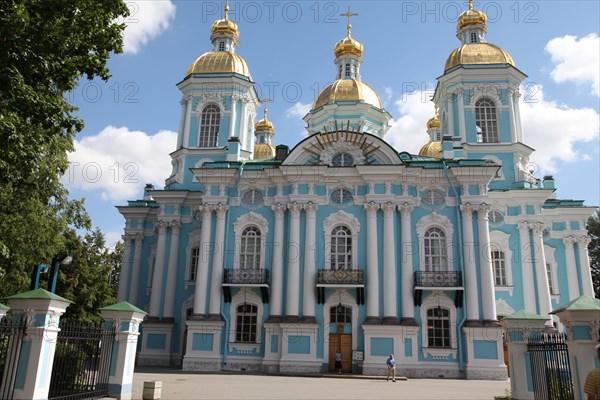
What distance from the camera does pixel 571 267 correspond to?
84.1ft

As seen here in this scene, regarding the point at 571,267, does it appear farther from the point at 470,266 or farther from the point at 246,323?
the point at 246,323

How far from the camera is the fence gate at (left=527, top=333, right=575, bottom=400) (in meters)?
9.12

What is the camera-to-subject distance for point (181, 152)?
1064 inches

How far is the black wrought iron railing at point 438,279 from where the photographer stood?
844 inches

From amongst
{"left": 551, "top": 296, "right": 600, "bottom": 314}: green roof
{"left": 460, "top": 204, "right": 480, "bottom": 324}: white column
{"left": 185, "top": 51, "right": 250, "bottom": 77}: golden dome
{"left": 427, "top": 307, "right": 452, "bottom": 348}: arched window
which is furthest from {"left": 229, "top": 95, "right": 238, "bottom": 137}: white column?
{"left": 551, "top": 296, "right": 600, "bottom": 314}: green roof

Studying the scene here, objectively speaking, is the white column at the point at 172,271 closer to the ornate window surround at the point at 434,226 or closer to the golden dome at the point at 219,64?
the golden dome at the point at 219,64

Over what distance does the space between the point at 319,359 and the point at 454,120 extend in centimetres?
1392

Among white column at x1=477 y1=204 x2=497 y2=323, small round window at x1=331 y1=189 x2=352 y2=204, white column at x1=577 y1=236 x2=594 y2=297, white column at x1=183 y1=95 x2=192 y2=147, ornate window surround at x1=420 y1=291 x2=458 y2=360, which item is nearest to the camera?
ornate window surround at x1=420 y1=291 x2=458 y2=360

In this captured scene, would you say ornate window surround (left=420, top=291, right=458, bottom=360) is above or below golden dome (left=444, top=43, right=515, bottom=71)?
below

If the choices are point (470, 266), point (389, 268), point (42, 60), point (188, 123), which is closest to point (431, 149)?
point (470, 266)

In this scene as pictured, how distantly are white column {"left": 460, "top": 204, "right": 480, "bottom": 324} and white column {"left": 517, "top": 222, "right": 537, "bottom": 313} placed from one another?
3.40 meters

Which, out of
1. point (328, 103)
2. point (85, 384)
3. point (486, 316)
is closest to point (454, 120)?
point (328, 103)

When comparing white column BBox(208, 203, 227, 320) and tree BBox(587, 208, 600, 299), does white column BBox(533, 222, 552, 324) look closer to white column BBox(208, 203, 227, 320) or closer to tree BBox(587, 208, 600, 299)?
white column BBox(208, 203, 227, 320)

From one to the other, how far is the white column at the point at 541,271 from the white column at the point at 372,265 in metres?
7.57
